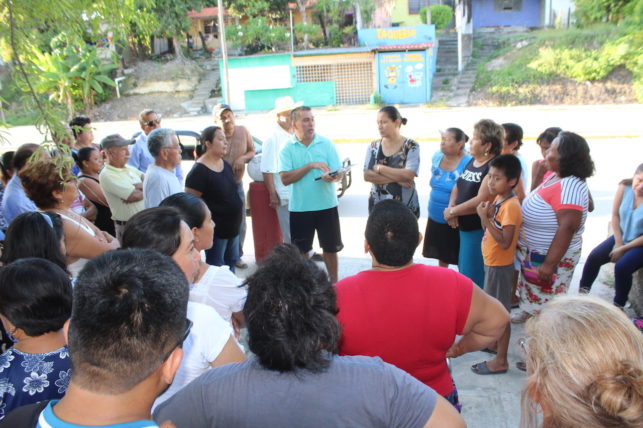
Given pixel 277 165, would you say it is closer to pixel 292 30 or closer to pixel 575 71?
pixel 575 71

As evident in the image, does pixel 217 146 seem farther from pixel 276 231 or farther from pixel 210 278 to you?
pixel 210 278

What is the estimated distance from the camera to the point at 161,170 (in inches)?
178

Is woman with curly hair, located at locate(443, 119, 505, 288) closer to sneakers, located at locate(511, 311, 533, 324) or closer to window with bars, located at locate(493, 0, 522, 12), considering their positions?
sneakers, located at locate(511, 311, 533, 324)

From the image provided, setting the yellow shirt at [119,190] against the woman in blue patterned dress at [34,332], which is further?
the yellow shirt at [119,190]

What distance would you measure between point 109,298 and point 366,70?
25.6m

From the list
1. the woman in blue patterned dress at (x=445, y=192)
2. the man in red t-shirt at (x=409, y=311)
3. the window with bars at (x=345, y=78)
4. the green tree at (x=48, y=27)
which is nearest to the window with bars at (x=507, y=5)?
the window with bars at (x=345, y=78)

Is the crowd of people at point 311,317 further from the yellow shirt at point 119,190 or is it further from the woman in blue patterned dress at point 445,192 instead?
the yellow shirt at point 119,190

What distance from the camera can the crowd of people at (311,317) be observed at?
4.33ft

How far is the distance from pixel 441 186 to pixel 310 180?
4.19 feet

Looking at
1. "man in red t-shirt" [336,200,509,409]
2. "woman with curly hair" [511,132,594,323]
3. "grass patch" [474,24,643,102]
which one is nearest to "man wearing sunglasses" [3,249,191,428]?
"man in red t-shirt" [336,200,509,409]

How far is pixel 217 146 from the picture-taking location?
473cm

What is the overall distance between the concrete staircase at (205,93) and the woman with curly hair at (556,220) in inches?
932

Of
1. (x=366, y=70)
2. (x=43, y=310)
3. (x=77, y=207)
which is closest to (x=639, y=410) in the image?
(x=43, y=310)

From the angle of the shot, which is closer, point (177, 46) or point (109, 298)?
point (109, 298)
